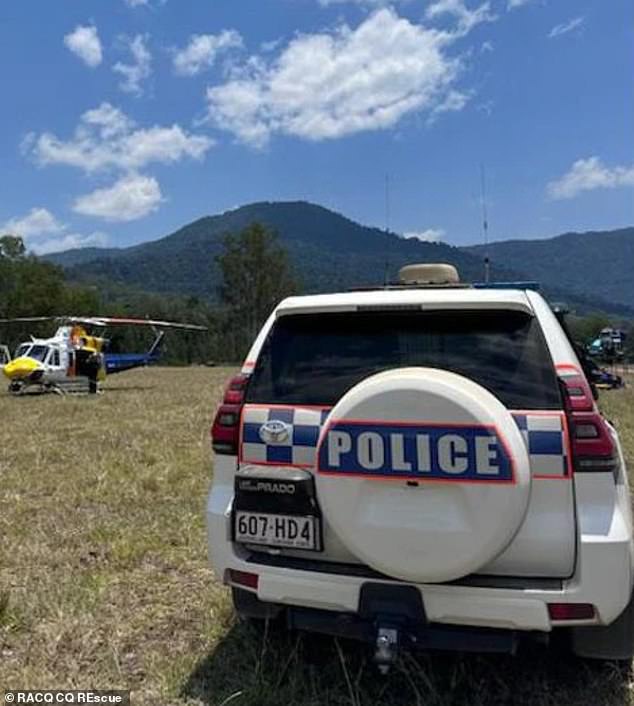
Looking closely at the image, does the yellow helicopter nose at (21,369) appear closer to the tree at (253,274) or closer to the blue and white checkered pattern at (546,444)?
the blue and white checkered pattern at (546,444)

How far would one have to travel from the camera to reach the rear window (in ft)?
9.67

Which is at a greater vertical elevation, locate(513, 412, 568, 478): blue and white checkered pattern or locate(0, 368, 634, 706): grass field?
locate(513, 412, 568, 478): blue and white checkered pattern

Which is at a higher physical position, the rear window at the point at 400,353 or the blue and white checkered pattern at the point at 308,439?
the rear window at the point at 400,353

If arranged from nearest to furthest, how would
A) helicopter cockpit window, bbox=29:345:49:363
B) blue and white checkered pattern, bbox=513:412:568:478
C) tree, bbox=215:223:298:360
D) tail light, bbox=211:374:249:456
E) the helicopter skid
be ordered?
blue and white checkered pattern, bbox=513:412:568:478 < tail light, bbox=211:374:249:456 < the helicopter skid < helicopter cockpit window, bbox=29:345:49:363 < tree, bbox=215:223:298:360

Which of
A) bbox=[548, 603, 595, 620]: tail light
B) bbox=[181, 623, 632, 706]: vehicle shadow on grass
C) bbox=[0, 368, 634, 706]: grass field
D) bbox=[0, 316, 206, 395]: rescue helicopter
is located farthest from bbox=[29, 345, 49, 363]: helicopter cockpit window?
bbox=[548, 603, 595, 620]: tail light

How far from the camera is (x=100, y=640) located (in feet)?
12.5

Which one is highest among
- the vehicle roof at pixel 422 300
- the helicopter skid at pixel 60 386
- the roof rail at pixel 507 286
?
the roof rail at pixel 507 286

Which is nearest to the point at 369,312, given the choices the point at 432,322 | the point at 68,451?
the point at 432,322

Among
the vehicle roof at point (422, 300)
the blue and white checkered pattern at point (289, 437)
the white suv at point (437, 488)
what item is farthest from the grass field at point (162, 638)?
the vehicle roof at point (422, 300)

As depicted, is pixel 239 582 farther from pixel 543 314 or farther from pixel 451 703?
pixel 543 314

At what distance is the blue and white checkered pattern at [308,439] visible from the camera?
9.25ft

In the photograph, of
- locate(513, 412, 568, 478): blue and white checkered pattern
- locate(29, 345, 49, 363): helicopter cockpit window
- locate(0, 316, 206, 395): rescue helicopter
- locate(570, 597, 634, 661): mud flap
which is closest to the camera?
locate(513, 412, 568, 478): blue and white checkered pattern

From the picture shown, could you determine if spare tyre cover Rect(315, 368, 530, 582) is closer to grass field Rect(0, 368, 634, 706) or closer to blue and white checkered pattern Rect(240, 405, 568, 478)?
blue and white checkered pattern Rect(240, 405, 568, 478)

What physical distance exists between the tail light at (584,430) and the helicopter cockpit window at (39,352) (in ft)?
70.3
